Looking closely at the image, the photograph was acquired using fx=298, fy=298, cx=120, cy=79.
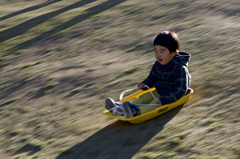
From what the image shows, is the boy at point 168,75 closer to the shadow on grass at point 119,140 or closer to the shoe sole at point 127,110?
the shoe sole at point 127,110

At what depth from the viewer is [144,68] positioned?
4613 mm

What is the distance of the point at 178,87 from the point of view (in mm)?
3322

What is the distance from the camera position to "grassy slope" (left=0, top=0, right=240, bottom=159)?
3049 millimetres

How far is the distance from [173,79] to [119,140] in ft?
3.12

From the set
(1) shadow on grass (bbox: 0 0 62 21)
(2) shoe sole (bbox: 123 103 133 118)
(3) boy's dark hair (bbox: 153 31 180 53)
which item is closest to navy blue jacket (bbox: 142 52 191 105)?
(3) boy's dark hair (bbox: 153 31 180 53)

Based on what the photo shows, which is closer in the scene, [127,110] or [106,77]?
[127,110]

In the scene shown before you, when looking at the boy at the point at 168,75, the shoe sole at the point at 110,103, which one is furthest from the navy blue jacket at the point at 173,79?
the shoe sole at the point at 110,103

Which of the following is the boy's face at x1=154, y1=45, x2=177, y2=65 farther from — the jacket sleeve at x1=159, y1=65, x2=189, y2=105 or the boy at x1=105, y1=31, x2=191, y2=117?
Result: the jacket sleeve at x1=159, y1=65, x2=189, y2=105

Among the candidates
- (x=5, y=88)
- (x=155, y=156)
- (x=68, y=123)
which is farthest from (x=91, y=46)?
(x=155, y=156)

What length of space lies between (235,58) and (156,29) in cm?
199

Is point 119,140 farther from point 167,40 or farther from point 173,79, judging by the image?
point 167,40

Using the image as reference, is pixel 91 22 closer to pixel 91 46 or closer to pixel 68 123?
pixel 91 46

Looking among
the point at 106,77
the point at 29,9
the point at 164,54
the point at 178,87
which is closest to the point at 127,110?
the point at 178,87

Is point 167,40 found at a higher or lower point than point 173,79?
higher
